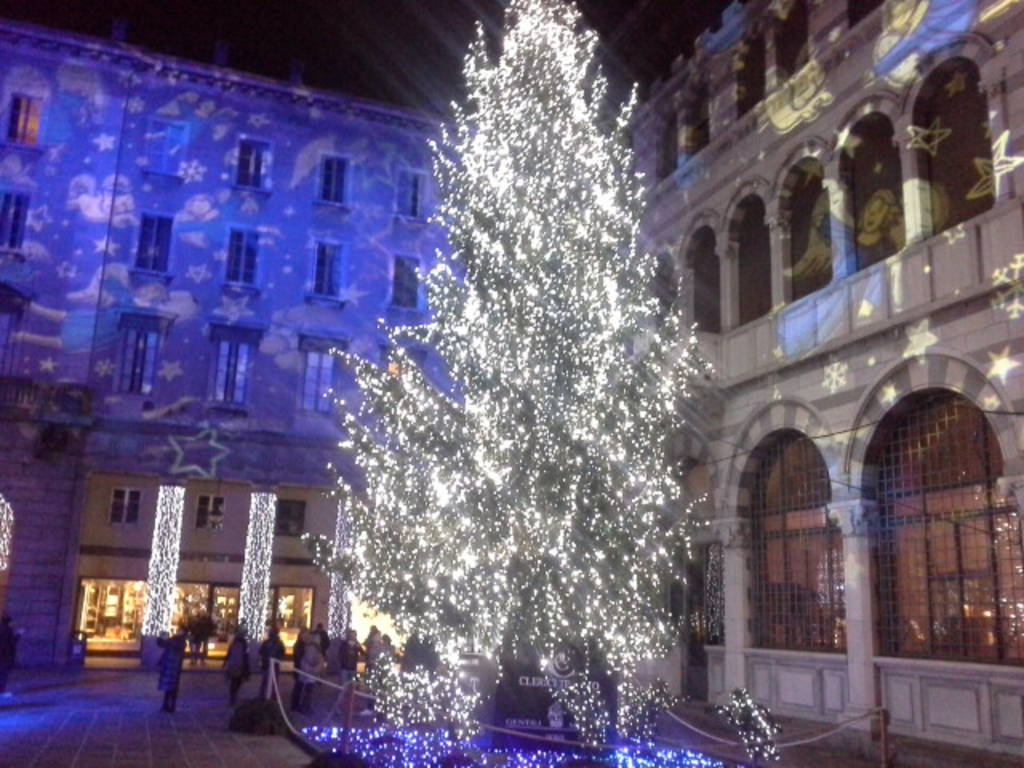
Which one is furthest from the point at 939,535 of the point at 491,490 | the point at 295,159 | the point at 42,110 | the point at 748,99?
the point at 42,110

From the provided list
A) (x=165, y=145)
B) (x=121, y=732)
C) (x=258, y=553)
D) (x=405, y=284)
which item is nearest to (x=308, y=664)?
(x=121, y=732)

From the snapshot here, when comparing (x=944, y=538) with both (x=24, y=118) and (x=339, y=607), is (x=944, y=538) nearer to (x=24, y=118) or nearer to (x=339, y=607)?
(x=339, y=607)

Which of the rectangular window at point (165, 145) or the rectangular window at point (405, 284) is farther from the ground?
the rectangular window at point (165, 145)

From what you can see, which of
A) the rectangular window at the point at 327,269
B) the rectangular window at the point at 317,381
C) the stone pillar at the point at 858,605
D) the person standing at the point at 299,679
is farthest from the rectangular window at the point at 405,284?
the stone pillar at the point at 858,605

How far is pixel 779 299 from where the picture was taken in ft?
54.8

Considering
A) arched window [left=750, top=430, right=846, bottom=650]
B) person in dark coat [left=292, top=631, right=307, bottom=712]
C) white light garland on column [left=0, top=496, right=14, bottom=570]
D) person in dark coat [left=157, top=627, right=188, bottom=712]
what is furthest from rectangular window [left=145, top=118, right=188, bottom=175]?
arched window [left=750, top=430, right=846, bottom=650]

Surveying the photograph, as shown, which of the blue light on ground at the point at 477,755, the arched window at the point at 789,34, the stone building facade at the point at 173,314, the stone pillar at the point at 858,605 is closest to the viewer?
the blue light on ground at the point at 477,755

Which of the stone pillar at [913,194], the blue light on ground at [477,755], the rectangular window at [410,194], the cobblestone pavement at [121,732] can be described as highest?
the rectangular window at [410,194]

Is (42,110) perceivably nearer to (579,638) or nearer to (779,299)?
(779,299)

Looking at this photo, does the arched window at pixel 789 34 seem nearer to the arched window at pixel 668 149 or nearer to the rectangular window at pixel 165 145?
the arched window at pixel 668 149

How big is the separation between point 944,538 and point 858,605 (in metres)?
1.68

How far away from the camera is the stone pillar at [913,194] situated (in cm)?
1367

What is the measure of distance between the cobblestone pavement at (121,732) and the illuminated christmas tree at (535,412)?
8.93ft

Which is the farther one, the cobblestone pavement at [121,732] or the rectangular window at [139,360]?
the rectangular window at [139,360]
